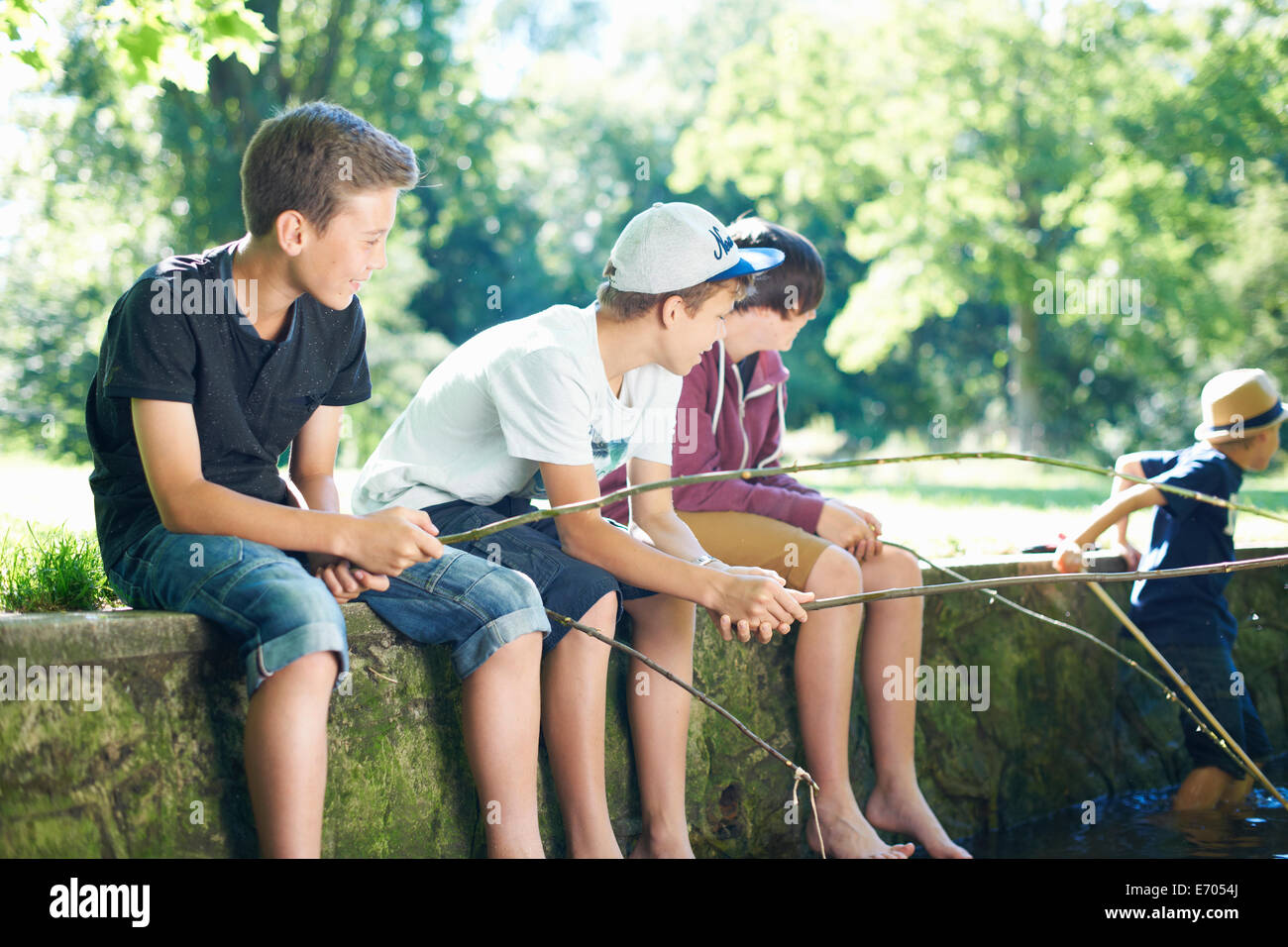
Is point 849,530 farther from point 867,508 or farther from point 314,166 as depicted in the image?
point 867,508

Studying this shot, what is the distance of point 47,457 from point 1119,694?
54.7ft

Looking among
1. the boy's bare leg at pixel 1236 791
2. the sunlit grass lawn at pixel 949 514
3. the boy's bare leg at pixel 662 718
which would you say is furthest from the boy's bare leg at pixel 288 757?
the boy's bare leg at pixel 1236 791

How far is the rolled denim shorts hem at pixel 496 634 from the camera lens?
2.44 meters

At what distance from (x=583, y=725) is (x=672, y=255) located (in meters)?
1.12

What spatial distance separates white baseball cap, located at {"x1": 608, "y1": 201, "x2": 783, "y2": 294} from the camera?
2.95m

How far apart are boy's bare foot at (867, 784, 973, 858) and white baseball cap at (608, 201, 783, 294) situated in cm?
148

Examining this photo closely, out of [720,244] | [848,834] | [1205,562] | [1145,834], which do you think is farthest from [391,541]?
[1205,562]

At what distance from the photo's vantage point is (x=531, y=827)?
98.2 inches

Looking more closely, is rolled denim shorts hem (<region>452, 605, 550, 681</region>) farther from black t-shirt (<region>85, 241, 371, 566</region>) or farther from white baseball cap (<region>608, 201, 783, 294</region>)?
white baseball cap (<region>608, 201, 783, 294</region>)

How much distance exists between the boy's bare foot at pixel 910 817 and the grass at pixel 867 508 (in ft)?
3.63

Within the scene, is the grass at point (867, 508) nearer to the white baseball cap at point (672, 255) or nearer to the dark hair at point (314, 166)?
the dark hair at point (314, 166)

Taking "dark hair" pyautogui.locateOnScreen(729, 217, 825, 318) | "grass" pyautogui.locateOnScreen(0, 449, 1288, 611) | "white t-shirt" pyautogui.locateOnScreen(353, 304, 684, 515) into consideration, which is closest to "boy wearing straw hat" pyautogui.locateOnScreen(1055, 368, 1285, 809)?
"grass" pyautogui.locateOnScreen(0, 449, 1288, 611)

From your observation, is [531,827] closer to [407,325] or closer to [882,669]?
[882,669]

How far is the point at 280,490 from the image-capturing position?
8.79ft
